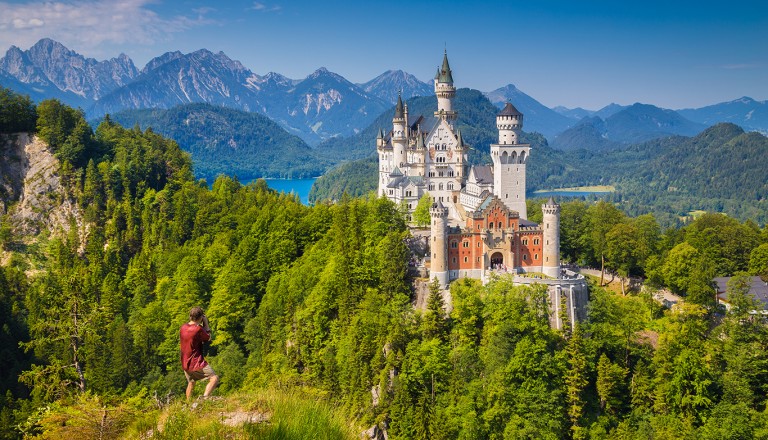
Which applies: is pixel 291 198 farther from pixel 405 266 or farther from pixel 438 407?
pixel 438 407

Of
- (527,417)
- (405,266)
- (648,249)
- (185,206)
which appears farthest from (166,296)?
(648,249)

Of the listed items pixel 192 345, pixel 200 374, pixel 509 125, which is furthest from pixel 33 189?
pixel 192 345

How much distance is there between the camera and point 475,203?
70.2m

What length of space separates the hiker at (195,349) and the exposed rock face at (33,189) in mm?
78877

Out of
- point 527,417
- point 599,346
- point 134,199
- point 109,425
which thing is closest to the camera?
point 109,425

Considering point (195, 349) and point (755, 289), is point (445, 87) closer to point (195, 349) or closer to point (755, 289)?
point (755, 289)

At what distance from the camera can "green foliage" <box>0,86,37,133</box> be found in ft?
302

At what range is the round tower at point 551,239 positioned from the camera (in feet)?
185

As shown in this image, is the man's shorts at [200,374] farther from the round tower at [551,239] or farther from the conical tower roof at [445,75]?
the conical tower roof at [445,75]

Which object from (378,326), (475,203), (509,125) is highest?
(509,125)

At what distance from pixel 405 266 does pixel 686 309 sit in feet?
75.2

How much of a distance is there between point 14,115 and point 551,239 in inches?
2996

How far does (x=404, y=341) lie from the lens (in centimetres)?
5103

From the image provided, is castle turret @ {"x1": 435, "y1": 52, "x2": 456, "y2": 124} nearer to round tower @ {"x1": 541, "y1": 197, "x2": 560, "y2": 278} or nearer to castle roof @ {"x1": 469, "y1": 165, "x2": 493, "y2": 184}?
castle roof @ {"x1": 469, "y1": 165, "x2": 493, "y2": 184}
